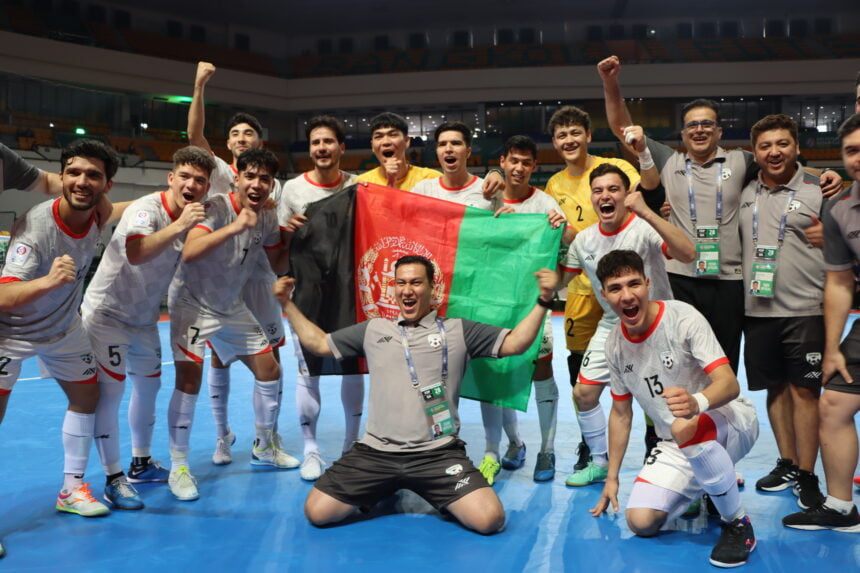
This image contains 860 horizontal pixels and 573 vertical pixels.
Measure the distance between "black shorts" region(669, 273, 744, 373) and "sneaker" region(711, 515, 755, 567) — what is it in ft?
4.17

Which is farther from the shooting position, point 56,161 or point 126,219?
point 56,161

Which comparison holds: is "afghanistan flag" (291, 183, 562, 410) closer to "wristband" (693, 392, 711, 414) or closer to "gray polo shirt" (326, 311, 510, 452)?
"gray polo shirt" (326, 311, 510, 452)

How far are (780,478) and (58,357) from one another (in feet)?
15.4

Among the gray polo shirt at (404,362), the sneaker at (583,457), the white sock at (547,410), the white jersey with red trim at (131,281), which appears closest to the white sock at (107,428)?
the white jersey with red trim at (131,281)

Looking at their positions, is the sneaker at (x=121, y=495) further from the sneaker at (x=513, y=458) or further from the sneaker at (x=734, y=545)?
the sneaker at (x=734, y=545)

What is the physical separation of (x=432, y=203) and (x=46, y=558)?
10.4 feet

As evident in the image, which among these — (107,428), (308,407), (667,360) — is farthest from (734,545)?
(107,428)

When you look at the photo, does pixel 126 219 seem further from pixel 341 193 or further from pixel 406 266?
pixel 406 266

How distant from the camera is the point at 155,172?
79.7ft

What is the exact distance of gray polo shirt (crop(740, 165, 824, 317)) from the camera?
4512 millimetres

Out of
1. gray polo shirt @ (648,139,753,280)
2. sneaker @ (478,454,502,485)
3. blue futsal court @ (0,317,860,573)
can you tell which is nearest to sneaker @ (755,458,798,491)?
blue futsal court @ (0,317,860,573)

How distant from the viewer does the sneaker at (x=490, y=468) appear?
16.3 feet

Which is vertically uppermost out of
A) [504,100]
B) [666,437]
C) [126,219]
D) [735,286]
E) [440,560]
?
[504,100]


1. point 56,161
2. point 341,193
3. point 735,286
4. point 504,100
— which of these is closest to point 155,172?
point 56,161
